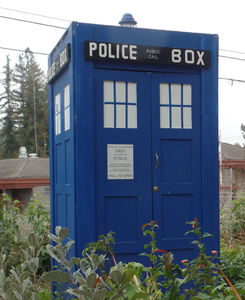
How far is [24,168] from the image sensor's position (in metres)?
29.3

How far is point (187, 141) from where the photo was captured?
445 centimetres

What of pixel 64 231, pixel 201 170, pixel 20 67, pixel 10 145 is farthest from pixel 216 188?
pixel 20 67

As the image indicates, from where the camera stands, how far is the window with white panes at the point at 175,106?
441 cm

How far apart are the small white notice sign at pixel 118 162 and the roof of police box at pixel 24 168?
23.9m

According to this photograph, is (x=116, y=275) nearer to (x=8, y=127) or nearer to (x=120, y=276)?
(x=120, y=276)

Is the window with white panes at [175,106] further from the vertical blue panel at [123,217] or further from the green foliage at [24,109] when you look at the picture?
the green foliage at [24,109]

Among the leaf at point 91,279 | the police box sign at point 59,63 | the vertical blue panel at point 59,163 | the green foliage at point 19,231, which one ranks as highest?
the police box sign at point 59,63

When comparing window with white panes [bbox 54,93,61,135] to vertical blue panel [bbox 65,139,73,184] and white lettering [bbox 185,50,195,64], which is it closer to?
vertical blue panel [bbox 65,139,73,184]

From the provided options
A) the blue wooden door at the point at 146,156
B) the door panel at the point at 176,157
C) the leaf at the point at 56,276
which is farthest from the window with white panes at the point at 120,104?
the leaf at the point at 56,276

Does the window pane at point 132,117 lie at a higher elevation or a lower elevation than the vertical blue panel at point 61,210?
higher

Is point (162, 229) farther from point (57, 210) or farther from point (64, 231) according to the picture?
point (64, 231)

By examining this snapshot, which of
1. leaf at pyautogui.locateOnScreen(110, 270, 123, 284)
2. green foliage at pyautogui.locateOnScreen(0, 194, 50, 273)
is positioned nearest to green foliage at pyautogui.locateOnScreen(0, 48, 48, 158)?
green foliage at pyautogui.locateOnScreen(0, 194, 50, 273)

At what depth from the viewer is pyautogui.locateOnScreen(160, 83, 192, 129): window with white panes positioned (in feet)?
14.5

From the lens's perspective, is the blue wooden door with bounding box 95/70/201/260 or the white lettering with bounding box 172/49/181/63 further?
the white lettering with bounding box 172/49/181/63
